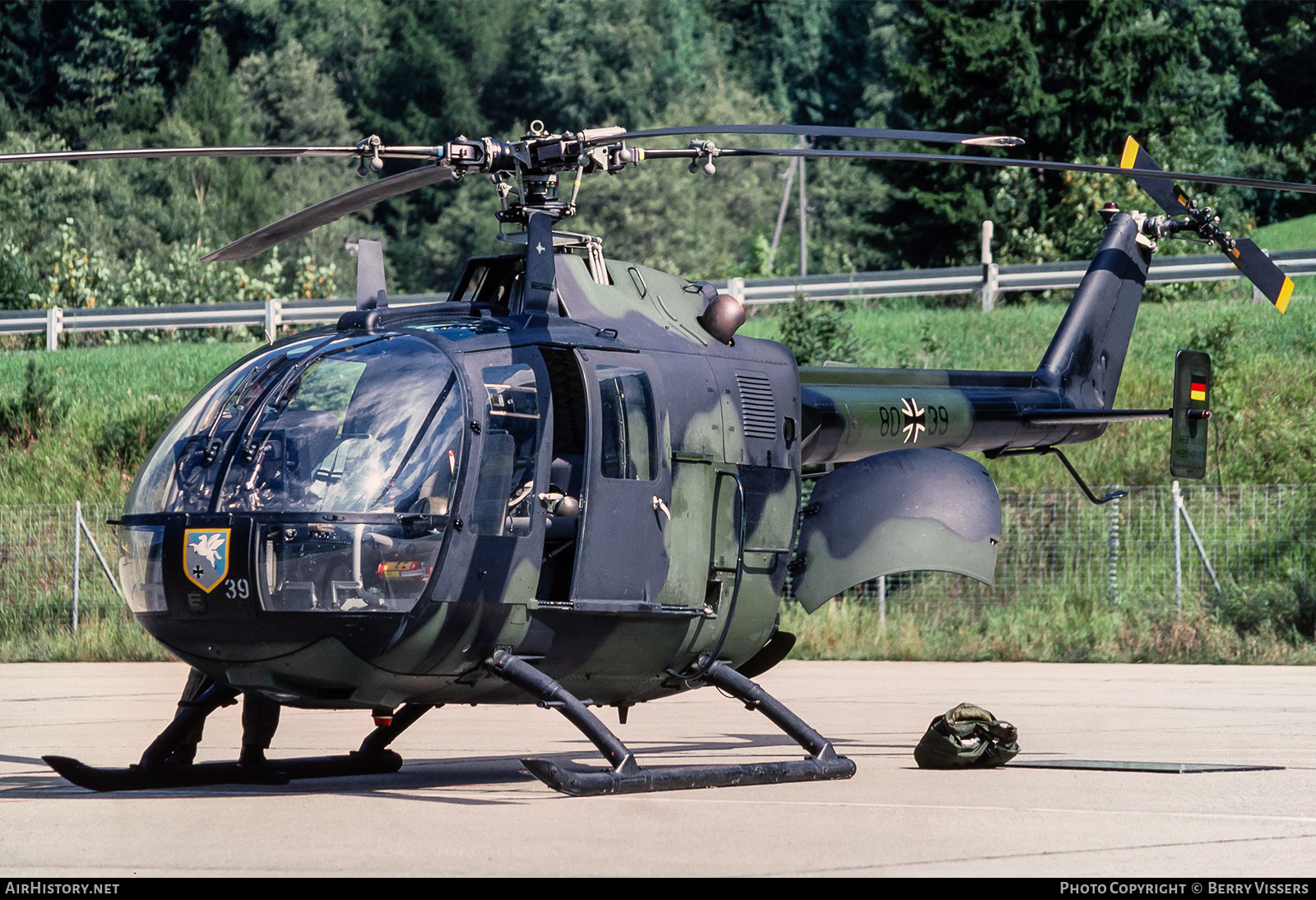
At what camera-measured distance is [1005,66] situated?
4109 centimetres

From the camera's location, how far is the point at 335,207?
8.80 meters

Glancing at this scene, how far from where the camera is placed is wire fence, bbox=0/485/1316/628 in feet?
65.6

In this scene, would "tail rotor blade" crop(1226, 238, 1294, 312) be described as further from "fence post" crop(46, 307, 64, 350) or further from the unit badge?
"fence post" crop(46, 307, 64, 350)

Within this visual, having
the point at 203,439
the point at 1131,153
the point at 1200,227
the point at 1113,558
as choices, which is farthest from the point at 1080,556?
the point at 203,439

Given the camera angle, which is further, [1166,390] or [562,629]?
[1166,390]

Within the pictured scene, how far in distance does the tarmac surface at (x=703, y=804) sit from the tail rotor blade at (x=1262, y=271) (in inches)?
132

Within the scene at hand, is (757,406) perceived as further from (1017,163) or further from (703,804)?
(703,804)

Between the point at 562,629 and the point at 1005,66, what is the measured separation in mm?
35969

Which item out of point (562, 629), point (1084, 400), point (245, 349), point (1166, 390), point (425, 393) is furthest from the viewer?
point (245, 349)

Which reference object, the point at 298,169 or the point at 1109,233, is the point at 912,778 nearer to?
the point at 1109,233

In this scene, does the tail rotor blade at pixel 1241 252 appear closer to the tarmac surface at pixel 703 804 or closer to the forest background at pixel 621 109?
the tarmac surface at pixel 703 804

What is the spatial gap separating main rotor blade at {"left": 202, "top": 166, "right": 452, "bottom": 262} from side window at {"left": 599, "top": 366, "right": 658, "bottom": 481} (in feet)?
4.86

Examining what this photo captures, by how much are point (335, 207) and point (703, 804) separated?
3.83m

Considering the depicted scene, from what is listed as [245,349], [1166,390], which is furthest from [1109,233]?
[245,349]
